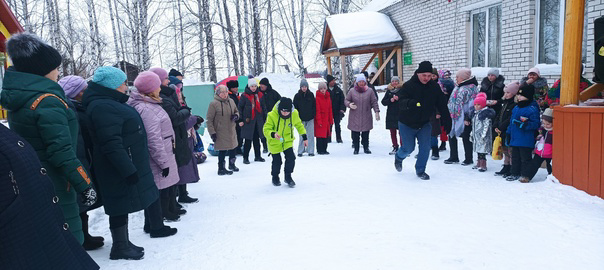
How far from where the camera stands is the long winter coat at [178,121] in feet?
14.5

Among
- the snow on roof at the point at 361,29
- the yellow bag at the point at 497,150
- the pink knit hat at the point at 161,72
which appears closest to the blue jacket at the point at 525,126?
the yellow bag at the point at 497,150

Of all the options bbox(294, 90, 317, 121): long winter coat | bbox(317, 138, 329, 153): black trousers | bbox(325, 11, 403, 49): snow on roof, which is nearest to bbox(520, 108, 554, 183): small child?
bbox(317, 138, 329, 153): black trousers

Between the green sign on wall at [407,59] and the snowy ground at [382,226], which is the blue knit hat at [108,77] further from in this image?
the green sign on wall at [407,59]

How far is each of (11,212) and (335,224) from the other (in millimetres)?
3126

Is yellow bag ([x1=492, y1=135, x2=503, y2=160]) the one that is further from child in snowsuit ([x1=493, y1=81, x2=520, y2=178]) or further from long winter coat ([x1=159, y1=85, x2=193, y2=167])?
long winter coat ([x1=159, y1=85, x2=193, y2=167])

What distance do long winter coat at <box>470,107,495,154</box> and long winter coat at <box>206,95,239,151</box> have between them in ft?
12.9

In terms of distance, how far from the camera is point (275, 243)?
3857 mm

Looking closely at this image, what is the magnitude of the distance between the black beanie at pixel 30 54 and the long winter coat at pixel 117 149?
2.09 feet

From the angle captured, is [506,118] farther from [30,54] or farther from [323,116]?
[30,54]

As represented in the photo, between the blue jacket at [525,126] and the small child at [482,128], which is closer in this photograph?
the blue jacket at [525,126]

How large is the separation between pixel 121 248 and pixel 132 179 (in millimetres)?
680

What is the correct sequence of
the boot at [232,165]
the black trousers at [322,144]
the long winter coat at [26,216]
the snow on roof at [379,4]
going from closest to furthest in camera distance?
the long winter coat at [26,216]
the boot at [232,165]
the black trousers at [322,144]
the snow on roof at [379,4]

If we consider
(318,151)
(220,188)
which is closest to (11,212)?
(220,188)

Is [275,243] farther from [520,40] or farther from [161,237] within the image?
[520,40]
